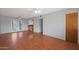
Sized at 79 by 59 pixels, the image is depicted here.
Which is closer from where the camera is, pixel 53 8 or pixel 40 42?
pixel 53 8

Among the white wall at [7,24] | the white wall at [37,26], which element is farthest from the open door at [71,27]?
the white wall at [7,24]

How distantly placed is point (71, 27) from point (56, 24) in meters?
0.29

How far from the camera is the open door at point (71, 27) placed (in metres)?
1.65

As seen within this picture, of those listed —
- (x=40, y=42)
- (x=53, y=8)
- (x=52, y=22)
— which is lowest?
(x=40, y=42)

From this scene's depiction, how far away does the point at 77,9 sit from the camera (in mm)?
1597

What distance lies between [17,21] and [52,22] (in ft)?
2.23

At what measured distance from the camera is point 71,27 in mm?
1683

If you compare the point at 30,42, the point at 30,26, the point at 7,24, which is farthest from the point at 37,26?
the point at 7,24

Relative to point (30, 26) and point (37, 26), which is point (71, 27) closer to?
point (37, 26)

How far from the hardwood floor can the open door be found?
0.11 meters

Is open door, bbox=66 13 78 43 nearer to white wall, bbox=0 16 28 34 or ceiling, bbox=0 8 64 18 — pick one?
ceiling, bbox=0 8 64 18

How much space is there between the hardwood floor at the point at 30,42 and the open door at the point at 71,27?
11 cm
